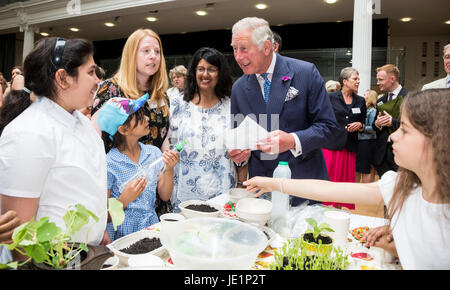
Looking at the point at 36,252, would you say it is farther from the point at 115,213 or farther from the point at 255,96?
the point at 255,96

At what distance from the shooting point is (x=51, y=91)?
1.16 m

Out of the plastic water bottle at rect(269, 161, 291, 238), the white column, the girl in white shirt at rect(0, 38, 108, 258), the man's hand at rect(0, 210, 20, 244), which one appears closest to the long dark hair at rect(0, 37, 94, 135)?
the girl in white shirt at rect(0, 38, 108, 258)

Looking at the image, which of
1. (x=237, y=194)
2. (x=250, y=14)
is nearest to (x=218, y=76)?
(x=237, y=194)

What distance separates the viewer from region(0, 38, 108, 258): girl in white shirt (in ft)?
3.28

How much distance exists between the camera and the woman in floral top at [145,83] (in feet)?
6.57

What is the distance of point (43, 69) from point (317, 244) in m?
1.10

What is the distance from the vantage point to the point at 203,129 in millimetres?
2232

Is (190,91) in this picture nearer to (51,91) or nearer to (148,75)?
(148,75)

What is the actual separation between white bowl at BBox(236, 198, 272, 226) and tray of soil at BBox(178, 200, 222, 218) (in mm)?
117

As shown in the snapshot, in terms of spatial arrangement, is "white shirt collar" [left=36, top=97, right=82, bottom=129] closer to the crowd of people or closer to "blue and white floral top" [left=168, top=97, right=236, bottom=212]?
the crowd of people

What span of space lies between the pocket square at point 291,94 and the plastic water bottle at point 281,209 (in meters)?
0.54

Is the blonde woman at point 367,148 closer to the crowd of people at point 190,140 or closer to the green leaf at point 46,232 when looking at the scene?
the crowd of people at point 190,140

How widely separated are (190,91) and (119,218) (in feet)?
5.41
